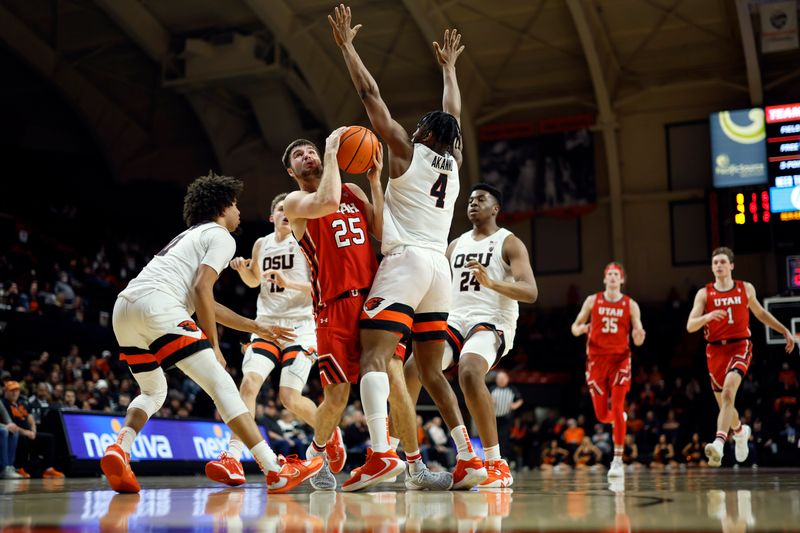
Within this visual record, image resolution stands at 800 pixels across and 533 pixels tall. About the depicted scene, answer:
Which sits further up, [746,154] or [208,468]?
[746,154]

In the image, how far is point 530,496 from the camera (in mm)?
4941

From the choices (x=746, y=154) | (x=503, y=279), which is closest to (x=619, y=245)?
(x=746, y=154)

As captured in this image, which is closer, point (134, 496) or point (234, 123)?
point (134, 496)

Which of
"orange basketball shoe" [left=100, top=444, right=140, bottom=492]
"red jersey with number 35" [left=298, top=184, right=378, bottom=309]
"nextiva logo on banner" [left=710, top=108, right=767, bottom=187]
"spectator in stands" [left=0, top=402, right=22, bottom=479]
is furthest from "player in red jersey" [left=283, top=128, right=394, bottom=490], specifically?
"nextiva logo on banner" [left=710, top=108, right=767, bottom=187]

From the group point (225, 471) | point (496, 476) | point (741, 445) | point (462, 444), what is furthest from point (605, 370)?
point (225, 471)

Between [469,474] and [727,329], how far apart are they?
6.05 metres

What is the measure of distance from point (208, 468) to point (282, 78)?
61.2 ft

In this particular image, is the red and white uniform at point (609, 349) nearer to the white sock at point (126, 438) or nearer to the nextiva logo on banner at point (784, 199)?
the white sock at point (126, 438)

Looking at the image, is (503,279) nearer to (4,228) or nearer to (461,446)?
(461,446)

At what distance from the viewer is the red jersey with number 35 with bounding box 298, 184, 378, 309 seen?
5.49 m

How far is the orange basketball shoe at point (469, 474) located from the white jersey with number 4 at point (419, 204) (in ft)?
4.29

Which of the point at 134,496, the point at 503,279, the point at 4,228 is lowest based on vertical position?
the point at 134,496

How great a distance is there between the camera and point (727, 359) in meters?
10.7

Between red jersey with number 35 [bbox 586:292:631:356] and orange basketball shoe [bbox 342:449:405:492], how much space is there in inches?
224
